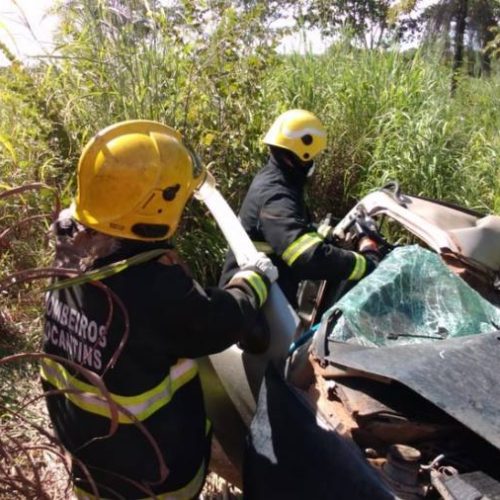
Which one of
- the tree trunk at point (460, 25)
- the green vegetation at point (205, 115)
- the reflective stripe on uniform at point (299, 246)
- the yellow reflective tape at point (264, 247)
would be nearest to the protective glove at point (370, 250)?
the reflective stripe on uniform at point (299, 246)

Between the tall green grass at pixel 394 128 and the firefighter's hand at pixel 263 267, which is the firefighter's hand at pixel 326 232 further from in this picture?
the tall green grass at pixel 394 128

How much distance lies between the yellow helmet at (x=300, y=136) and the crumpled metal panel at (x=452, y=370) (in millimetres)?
1681

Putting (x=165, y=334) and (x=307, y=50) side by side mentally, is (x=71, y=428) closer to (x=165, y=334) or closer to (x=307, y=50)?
(x=165, y=334)

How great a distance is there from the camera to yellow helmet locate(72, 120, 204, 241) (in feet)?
5.39

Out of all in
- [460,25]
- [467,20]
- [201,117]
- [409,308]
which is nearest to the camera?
[409,308]

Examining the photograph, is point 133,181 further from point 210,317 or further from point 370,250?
point 370,250

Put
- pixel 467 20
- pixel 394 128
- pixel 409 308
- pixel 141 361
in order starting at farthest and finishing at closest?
1. pixel 467 20
2. pixel 394 128
3. pixel 409 308
4. pixel 141 361

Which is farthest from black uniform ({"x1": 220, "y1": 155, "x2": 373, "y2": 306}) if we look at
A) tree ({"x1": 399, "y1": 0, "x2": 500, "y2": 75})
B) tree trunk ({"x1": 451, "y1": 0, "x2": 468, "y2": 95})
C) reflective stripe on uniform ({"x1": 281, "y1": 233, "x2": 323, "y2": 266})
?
tree trunk ({"x1": 451, "y1": 0, "x2": 468, "y2": 95})

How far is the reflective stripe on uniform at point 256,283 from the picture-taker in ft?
6.40

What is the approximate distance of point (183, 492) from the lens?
6.45 ft

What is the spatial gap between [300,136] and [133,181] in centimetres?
183

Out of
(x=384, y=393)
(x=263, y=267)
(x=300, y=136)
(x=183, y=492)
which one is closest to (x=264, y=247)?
(x=300, y=136)

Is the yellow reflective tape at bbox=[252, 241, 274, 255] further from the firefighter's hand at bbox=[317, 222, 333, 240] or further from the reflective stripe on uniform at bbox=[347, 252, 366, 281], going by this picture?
the reflective stripe on uniform at bbox=[347, 252, 366, 281]

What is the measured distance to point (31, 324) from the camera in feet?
13.6
